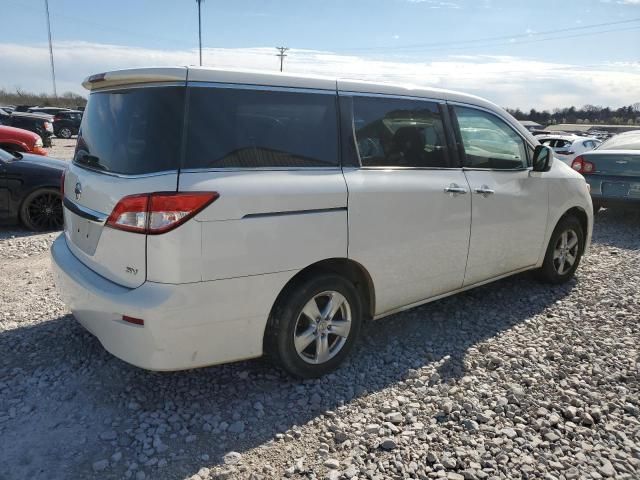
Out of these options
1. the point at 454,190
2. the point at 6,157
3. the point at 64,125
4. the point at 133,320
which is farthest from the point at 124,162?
the point at 64,125

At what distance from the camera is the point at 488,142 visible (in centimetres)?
434

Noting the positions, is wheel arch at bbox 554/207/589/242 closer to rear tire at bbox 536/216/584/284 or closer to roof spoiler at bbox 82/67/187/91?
rear tire at bbox 536/216/584/284

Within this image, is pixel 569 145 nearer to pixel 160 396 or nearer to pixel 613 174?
pixel 613 174

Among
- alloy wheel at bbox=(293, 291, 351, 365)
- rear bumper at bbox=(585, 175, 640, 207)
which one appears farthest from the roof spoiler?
rear bumper at bbox=(585, 175, 640, 207)

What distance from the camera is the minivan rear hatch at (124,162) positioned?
2.74 metres

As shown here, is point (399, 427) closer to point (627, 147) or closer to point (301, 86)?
point (301, 86)

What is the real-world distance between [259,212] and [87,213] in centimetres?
106

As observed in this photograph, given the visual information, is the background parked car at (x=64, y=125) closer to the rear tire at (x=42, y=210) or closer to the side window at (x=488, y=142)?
the rear tire at (x=42, y=210)

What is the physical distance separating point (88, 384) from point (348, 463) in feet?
5.70

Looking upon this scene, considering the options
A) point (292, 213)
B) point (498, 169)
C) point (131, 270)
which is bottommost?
point (131, 270)

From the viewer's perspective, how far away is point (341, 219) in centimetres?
322

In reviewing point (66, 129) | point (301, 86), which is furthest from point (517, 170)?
point (66, 129)

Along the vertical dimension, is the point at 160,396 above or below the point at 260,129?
below

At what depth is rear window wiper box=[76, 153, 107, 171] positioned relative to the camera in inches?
123
